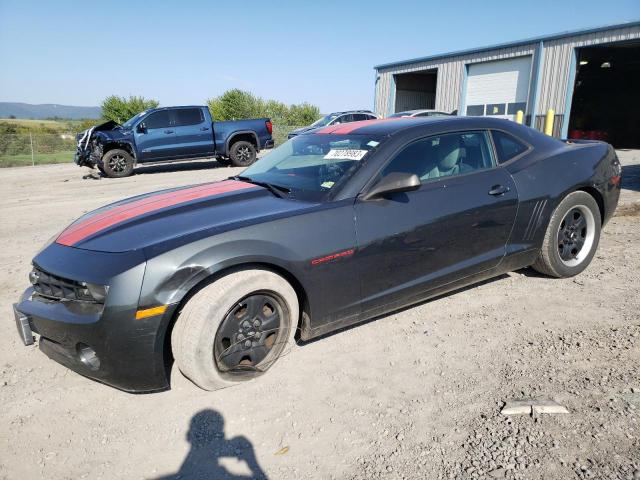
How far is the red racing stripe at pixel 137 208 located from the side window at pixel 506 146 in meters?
1.99

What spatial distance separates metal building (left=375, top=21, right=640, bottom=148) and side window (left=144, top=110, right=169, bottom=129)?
50.0 ft

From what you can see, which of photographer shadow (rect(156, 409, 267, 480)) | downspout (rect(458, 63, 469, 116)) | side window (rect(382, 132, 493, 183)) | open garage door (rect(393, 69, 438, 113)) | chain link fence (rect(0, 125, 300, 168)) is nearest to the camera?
photographer shadow (rect(156, 409, 267, 480))

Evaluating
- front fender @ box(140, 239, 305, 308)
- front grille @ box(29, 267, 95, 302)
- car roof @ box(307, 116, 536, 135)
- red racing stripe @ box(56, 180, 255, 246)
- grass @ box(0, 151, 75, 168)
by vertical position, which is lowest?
grass @ box(0, 151, 75, 168)

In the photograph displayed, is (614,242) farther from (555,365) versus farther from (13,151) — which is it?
(13,151)

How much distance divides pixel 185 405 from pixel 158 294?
2.28 ft

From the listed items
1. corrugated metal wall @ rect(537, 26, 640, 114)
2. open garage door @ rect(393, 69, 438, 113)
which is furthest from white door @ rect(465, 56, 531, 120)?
open garage door @ rect(393, 69, 438, 113)

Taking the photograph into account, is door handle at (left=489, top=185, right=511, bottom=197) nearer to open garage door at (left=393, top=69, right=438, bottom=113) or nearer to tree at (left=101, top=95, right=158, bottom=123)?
open garage door at (left=393, top=69, right=438, bottom=113)

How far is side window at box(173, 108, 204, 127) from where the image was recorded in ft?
45.1

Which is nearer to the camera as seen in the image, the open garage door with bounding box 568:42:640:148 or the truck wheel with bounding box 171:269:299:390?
the truck wheel with bounding box 171:269:299:390

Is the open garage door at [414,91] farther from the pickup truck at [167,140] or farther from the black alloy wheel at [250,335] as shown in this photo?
the black alloy wheel at [250,335]

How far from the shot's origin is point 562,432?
2.17m

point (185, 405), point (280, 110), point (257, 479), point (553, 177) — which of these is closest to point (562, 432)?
point (257, 479)

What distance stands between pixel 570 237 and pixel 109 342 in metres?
3.79

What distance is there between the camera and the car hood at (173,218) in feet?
8.18
